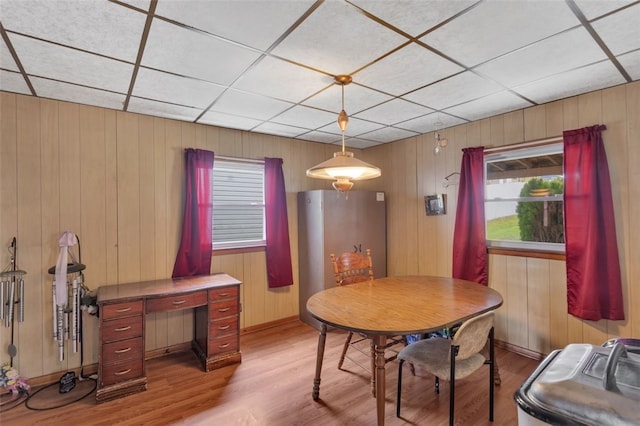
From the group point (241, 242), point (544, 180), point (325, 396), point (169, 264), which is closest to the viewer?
point (325, 396)

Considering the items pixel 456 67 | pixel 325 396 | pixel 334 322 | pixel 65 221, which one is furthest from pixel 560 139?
pixel 65 221

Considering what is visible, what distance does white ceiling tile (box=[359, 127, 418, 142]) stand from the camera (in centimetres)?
382

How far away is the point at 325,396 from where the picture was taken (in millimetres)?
2471

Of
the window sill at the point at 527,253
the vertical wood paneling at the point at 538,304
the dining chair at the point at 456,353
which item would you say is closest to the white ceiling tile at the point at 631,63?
the window sill at the point at 527,253

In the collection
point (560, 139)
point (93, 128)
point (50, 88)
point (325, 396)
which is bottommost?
point (325, 396)

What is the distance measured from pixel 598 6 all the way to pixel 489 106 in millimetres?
1506

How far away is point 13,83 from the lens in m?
2.36

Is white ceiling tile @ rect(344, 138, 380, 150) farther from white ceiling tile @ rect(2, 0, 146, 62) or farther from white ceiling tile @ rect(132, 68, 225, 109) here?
white ceiling tile @ rect(2, 0, 146, 62)

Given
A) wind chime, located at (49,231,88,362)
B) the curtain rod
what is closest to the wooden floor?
wind chime, located at (49,231,88,362)

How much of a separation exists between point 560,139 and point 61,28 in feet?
12.5

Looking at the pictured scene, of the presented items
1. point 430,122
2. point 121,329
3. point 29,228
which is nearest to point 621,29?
point 430,122

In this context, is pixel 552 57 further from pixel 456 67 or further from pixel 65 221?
pixel 65 221

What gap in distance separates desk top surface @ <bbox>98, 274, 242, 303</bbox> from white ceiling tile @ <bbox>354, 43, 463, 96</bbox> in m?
2.25

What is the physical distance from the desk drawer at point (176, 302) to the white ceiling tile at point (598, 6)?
3262mm
